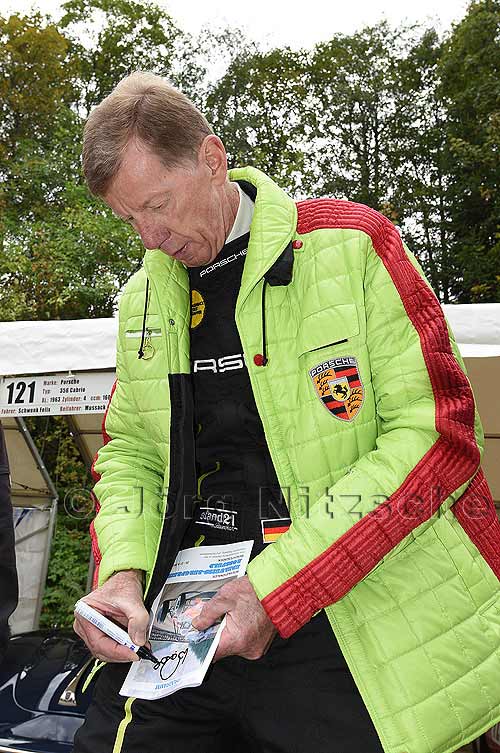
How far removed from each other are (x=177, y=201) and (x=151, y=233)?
9 centimetres

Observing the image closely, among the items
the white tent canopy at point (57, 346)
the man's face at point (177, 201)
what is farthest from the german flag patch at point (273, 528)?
the white tent canopy at point (57, 346)

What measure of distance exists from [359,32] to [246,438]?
21.6 m

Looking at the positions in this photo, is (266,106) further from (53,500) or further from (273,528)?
(273,528)

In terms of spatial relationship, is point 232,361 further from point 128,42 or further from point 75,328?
point 128,42

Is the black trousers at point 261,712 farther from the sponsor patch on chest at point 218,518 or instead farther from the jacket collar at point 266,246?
the jacket collar at point 266,246

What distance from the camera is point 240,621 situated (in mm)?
1447

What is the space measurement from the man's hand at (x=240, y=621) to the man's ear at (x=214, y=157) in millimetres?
857

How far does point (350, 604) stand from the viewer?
151cm

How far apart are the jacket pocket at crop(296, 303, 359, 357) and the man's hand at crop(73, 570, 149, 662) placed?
61 centimetres

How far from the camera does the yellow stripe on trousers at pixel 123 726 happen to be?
156 centimetres

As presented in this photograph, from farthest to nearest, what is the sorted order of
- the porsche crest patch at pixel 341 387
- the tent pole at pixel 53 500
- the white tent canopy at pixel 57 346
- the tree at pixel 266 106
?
the tree at pixel 266 106 < the tent pole at pixel 53 500 < the white tent canopy at pixel 57 346 < the porsche crest patch at pixel 341 387

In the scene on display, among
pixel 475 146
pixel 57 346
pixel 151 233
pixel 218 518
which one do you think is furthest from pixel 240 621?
pixel 475 146

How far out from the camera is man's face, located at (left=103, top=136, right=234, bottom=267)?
5.50 ft
